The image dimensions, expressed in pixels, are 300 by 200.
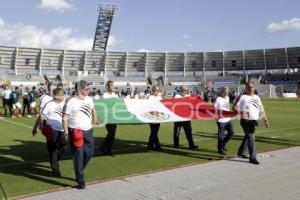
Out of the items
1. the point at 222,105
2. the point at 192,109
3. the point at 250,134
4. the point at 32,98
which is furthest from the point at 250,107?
the point at 32,98

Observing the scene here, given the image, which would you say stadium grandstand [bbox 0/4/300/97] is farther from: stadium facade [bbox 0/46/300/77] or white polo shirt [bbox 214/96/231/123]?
white polo shirt [bbox 214/96/231/123]

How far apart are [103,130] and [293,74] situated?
7722 centimetres

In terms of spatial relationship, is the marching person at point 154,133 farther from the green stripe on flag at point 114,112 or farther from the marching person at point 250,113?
the marching person at point 250,113

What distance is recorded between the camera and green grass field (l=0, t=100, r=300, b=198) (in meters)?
7.38

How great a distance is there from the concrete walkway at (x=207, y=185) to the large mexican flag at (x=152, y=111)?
6.22 ft

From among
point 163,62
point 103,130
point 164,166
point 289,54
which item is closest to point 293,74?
point 289,54

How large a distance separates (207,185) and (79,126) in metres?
2.38

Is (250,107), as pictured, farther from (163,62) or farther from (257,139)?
(163,62)

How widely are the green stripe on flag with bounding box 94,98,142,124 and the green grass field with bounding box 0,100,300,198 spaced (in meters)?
0.87

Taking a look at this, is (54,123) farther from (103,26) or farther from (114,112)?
(103,26)

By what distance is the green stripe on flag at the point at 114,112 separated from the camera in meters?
9.27

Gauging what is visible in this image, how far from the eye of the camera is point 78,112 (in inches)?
274

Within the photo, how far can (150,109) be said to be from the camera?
10.0 m

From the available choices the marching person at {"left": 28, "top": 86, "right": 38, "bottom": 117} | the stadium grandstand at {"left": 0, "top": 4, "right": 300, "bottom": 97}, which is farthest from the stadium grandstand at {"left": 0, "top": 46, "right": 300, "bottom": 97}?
the marching person at {"left": 28, "top": 86, "right": 38, "bottom": 117}
